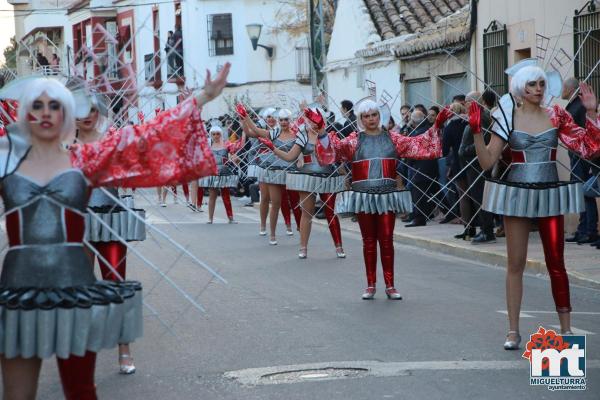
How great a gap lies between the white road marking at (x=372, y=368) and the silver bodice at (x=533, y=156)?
1382mm

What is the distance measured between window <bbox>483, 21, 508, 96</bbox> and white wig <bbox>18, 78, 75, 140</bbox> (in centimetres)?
1480

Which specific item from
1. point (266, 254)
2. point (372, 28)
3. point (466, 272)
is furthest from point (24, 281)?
point (372, 28)

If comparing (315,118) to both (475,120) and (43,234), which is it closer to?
(475,120)

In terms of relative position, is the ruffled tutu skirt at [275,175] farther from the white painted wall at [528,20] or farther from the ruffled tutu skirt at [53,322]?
the ruffled tutu skirt at [53,322]

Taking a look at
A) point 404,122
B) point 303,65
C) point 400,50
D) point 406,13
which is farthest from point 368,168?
point 303,65

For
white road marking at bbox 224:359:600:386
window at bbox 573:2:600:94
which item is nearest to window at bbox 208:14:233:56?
window at bbox 573:2:600:94

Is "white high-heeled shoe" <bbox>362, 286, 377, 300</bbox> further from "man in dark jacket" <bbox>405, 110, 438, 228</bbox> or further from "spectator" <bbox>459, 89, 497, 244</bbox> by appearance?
"man in dark jacket" <bbox>405, 110, 438, 228</bbox>

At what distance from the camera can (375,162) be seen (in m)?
11.1

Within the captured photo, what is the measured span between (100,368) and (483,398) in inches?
108

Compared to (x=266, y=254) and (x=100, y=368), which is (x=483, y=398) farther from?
(x=266, y=254)

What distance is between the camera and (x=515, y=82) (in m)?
8.55

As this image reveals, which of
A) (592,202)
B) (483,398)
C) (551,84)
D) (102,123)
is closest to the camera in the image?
(483,398)

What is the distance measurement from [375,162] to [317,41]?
2042cm

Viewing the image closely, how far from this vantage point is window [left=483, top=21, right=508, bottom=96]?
64.9 feet
